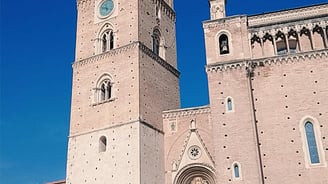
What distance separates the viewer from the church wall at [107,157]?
19.8 metres

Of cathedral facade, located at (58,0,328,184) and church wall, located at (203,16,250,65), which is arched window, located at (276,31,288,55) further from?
church wall, located at (203,16,250,65)

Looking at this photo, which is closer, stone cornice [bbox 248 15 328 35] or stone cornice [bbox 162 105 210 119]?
stone cornice [bbox 248 15 328 35]

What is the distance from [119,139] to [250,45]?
725 centimetres

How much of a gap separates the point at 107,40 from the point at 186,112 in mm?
5804

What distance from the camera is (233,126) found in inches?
711

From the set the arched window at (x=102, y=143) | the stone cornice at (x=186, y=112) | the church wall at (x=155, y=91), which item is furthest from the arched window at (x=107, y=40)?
the arched window at (x=102, y=143)

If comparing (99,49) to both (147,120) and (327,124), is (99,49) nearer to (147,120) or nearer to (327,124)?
(147,120)

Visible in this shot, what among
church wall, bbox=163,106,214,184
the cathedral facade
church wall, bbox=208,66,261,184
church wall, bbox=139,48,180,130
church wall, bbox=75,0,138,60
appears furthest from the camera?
church wall, bbox=75,0,138,60

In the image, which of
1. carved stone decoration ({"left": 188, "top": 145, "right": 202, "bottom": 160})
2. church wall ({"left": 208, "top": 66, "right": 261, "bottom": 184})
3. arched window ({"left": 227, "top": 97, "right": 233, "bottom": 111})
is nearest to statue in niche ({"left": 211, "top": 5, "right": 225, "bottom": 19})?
church wall ({"left": 208, "top": 66, "right": 261, "bottom": 184})

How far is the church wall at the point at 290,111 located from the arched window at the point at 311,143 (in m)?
0.17

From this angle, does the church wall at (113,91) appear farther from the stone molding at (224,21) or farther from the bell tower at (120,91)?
the stone molding at (224,21)

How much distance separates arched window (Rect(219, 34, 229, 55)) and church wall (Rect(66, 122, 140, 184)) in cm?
509

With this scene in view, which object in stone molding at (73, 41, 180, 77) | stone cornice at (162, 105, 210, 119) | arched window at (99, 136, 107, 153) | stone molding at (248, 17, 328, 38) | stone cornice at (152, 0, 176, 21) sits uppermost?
stone cornice at (152, 0, 176, 21)

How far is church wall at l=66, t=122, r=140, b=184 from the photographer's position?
19781mm
